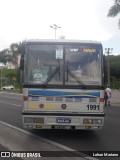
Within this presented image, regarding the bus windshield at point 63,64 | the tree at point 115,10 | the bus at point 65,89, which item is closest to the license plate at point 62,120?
the bus at point 65,89

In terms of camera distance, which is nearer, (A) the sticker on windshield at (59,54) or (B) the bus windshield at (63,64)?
(B) the bus windshield at (63,64)

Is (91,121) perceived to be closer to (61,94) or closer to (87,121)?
(87,121)

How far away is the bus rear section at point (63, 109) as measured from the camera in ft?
38.9

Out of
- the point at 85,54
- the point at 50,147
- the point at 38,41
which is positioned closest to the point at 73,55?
the point at 85,54

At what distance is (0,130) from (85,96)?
3.88 meters

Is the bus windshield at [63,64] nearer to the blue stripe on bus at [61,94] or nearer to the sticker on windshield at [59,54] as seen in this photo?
the sticker on windshield at [59,54]

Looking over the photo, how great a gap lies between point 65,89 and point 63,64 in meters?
0.77

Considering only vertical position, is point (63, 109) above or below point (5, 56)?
below

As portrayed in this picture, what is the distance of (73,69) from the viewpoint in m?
12.1

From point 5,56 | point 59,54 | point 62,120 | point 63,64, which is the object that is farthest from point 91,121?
point 5,56

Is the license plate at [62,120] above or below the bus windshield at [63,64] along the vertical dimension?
below

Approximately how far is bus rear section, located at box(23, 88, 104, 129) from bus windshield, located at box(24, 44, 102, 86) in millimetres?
331

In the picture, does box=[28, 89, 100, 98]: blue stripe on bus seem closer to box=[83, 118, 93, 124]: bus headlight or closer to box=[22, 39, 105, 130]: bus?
box=[22, 39, 105, 130]: bus

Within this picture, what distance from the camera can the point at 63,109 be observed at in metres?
12.0
